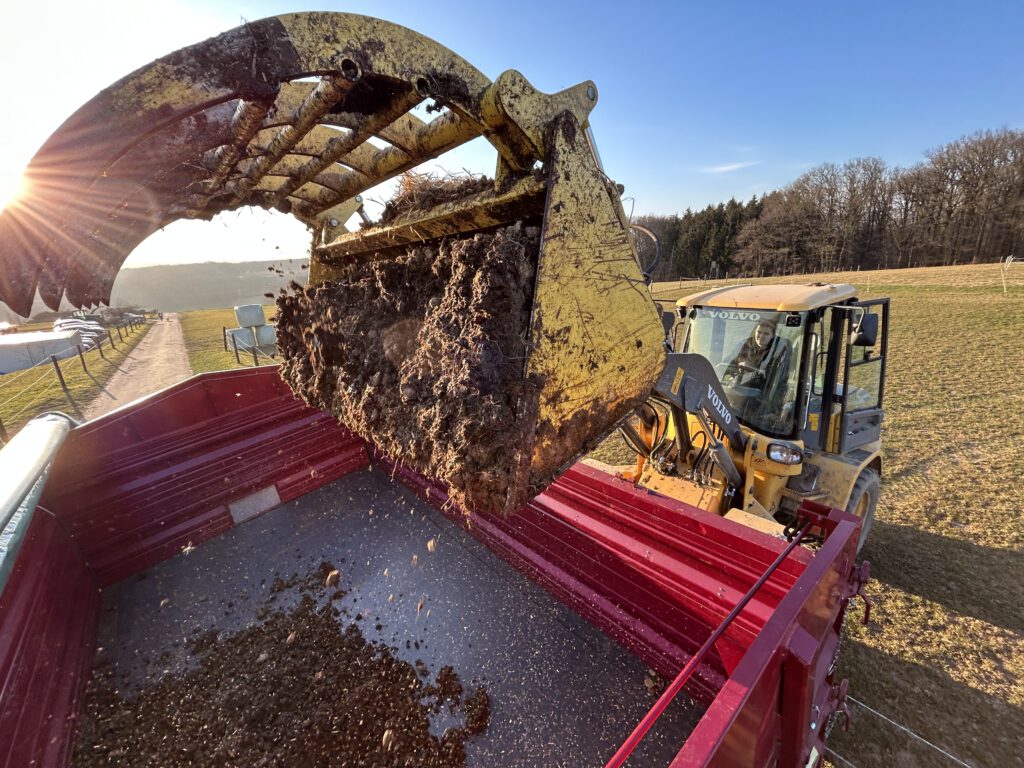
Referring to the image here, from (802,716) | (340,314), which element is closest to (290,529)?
(340,314)

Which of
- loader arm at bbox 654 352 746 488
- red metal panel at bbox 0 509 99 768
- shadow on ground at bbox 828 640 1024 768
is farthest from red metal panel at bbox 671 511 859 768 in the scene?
red metal panel at bbox 0 509 99 768

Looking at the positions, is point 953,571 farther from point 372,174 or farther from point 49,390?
point 49,390

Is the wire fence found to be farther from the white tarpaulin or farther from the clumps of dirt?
the clumps of dirt

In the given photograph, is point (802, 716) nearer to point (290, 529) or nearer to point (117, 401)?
point (290, 529)

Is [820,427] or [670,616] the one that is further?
[820,427]

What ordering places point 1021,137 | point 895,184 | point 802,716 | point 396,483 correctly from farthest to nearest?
point 895,184, point 1021,137, point 396,483, point 802,716

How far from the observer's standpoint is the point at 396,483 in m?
3.56

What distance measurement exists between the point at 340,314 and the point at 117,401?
37.5 feet

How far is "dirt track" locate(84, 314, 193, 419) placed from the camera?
9930 mm

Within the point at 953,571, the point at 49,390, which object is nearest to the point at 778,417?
the point at 953,571

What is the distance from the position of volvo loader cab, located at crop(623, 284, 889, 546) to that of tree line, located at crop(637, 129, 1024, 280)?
1341 inches

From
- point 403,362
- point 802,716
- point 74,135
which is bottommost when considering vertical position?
point 802,716

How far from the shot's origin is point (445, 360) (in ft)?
4.56

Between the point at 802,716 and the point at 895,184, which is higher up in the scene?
the point at 895,184
